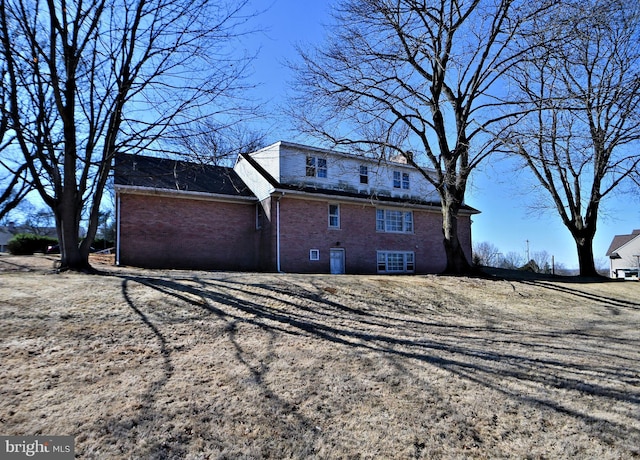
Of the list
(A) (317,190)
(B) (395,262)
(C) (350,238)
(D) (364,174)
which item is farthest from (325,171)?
(B) (395,262)

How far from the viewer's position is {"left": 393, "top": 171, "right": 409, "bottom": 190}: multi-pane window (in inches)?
972

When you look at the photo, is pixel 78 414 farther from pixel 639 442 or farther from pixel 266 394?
pixel 639 442

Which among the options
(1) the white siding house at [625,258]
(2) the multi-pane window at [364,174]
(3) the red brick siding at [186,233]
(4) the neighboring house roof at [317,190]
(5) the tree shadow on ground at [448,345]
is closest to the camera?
(5) the tree shadow on ground at [448,345]

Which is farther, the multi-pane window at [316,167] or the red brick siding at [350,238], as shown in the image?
the multi-pane window at [316,167]

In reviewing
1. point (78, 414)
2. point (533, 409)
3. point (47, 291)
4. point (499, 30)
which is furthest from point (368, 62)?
point (78, 414)

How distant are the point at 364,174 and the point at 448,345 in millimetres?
17602

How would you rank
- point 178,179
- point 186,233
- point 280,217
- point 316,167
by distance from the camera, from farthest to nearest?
point 316,167, point 178,179, point 280,217, point 186,233

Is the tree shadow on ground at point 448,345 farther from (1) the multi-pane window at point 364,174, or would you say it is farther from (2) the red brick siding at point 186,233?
(1) the multi-pane window at point 364,174

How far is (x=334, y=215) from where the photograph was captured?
837 inches

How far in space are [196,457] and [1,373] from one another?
2749 millimetres

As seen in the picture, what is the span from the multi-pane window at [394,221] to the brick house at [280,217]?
0.06 metres

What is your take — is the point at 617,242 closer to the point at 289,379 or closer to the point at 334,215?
the point at 334,215

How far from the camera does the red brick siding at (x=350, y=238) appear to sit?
1961 centimetres

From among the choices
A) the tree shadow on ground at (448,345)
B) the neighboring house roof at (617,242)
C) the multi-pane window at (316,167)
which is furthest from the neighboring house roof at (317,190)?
the neighboring house roof at (617,242)
